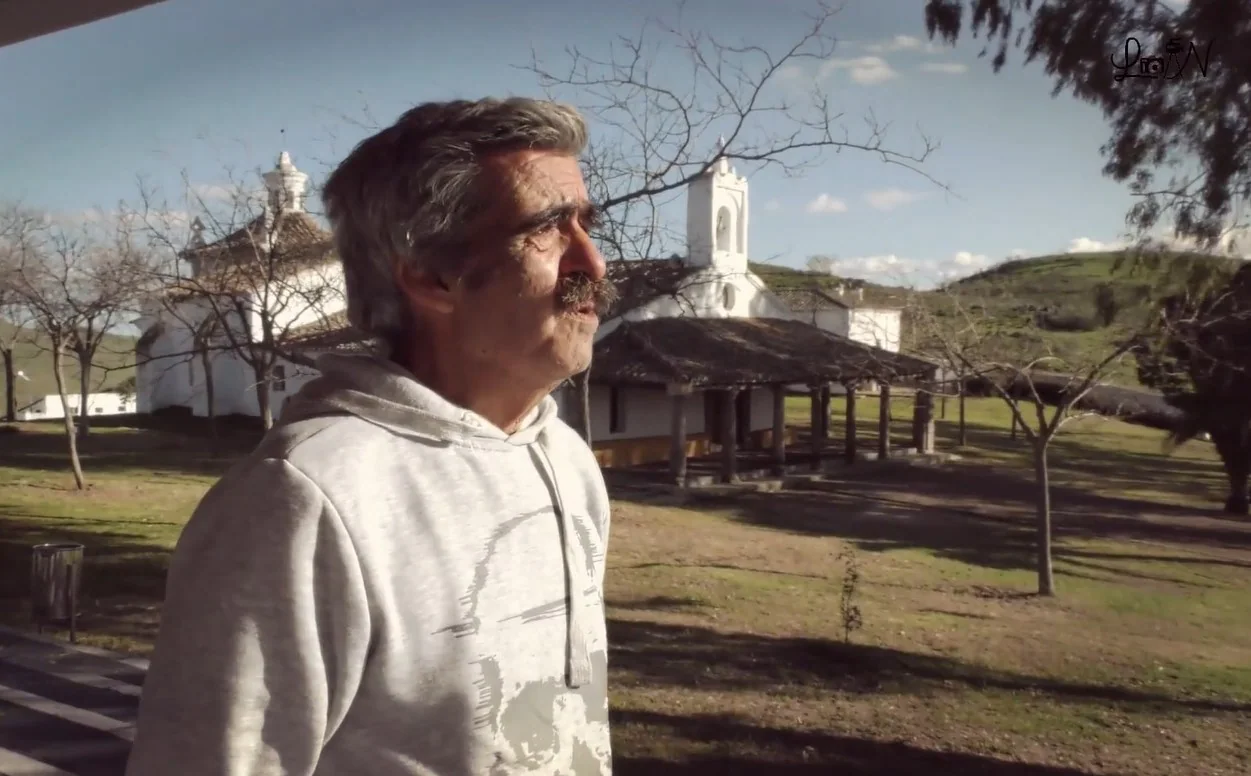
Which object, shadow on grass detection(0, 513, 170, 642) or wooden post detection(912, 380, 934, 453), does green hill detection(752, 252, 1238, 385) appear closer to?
shadow on grass detection(0, 513, 170, 642)

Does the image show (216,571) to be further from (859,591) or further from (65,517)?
(65,517)

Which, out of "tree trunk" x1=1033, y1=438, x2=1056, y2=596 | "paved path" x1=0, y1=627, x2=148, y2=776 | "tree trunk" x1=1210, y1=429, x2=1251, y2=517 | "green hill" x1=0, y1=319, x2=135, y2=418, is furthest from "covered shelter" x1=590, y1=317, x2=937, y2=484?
"paved path" x1=0, y1=627, x2=148, y2=776

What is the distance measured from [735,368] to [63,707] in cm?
1101

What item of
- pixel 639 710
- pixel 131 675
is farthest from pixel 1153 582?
pixel 131 675

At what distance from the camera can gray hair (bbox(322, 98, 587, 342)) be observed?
955 mm

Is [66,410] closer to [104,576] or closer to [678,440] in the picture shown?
[104,576]

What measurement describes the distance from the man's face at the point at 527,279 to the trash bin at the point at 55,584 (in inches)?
226

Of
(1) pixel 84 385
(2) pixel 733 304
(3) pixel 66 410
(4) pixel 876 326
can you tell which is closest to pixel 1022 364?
(4) pixel 876 326

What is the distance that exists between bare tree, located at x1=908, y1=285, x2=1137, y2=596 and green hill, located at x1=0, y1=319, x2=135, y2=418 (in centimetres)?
851

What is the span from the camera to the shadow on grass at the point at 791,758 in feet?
14.0

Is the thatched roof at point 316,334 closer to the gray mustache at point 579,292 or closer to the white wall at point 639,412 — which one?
the gray mustache at point 579,292

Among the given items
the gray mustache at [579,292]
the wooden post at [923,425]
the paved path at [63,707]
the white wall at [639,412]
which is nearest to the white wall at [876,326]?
the wooden post at [923,425]

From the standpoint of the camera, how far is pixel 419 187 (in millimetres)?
945

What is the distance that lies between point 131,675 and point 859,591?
5.43 metres
